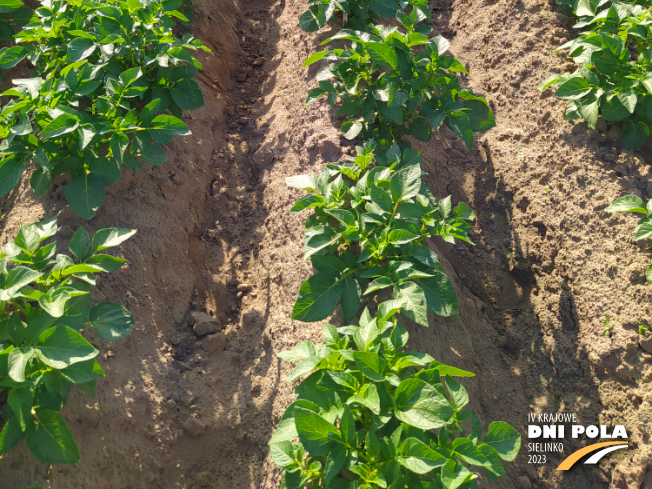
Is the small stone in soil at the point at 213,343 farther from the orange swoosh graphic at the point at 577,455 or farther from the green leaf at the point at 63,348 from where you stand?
the orange swoosh graphic at the point at 577,455

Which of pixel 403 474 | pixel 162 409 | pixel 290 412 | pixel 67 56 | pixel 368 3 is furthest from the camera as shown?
pixel 368 3

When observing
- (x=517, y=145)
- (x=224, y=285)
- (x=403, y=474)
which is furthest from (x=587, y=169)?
(x=224, y=285)

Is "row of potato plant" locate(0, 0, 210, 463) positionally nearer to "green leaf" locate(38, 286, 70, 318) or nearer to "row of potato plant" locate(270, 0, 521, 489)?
"green leaf" locate(38, 286, 70, 318)

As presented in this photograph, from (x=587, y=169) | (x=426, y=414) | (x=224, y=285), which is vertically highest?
(x=587, y=169)

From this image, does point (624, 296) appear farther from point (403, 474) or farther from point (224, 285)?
point (224, 285)

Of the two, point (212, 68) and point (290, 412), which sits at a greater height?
point (212, 68)

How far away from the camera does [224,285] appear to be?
255 centimetres

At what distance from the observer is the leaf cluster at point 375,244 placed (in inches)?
73.7

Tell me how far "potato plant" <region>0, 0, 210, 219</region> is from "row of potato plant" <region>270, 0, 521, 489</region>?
0.76 m

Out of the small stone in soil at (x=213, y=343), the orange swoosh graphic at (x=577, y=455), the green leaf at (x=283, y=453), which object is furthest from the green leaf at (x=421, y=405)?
the small stone in soil at (x=213, y=343)

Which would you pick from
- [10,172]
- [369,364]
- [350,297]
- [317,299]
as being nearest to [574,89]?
[350,297]

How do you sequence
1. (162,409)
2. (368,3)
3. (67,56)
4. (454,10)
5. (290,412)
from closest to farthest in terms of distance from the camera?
1. (290,412)
2. (162,409)
3. (67,56)
4. (368,3)
5. (454,10)

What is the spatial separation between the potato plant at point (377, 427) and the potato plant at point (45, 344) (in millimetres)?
725

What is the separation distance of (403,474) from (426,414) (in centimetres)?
20
